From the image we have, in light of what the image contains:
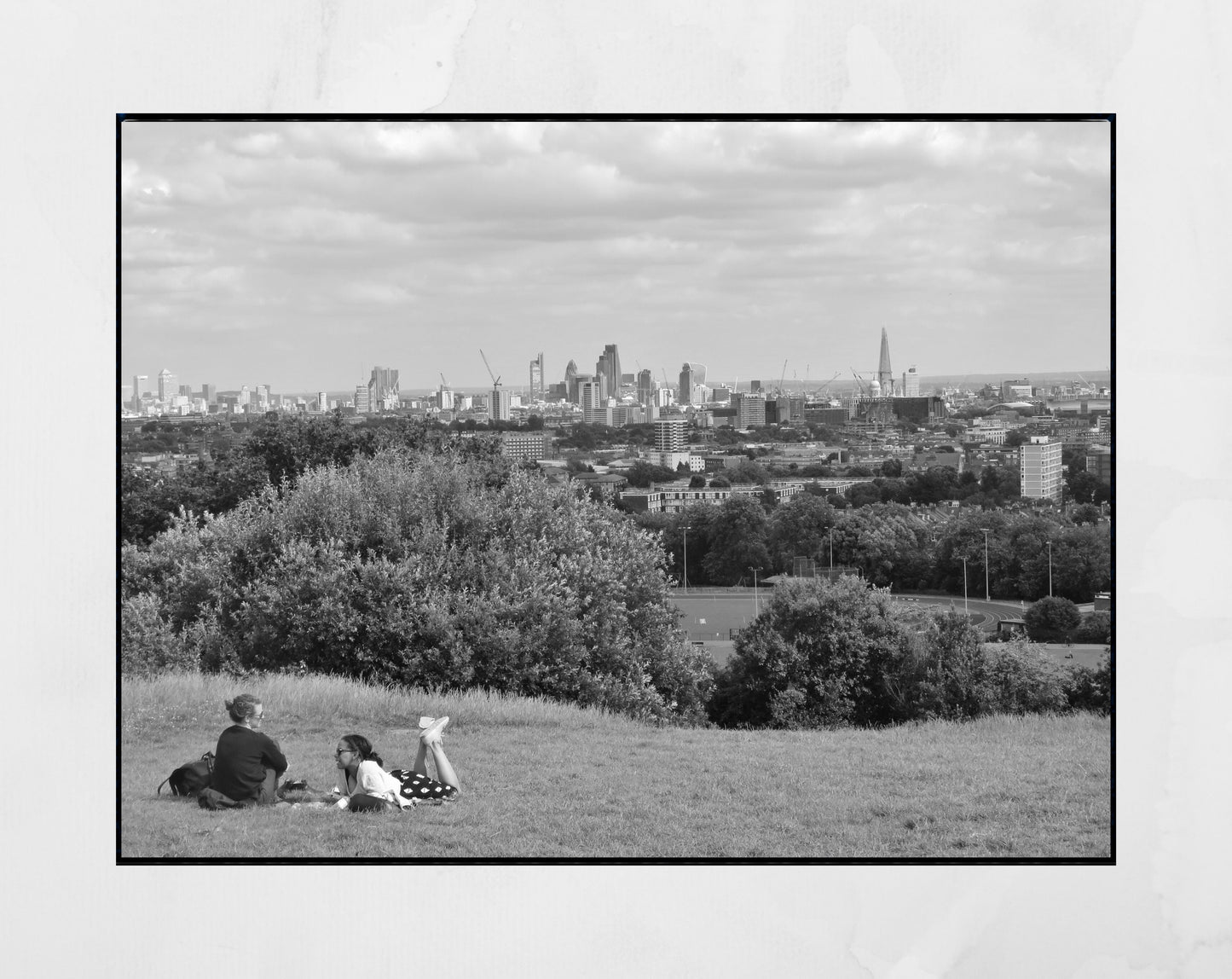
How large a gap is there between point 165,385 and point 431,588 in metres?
1.69

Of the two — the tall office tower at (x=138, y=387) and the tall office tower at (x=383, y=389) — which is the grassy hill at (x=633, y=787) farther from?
the tall office tower at (x=383, y=389)

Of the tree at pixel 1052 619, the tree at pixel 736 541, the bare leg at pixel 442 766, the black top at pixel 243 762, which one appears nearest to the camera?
the black top at pixel 243 762

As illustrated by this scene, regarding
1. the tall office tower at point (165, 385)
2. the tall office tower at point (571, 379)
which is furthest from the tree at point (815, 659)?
the tall office tower at point (165, 385)

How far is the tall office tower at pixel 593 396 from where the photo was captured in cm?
543

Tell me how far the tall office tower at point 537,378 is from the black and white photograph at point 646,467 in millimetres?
22

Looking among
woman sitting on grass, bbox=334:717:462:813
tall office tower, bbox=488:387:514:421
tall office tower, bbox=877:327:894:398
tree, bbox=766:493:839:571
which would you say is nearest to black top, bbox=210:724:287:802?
woman sitting on grass, bbox=334:717:462:813

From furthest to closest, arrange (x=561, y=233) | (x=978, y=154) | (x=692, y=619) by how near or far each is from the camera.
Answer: (x=692, y=619)
(x=561, y=233)
(x=978, y=154)

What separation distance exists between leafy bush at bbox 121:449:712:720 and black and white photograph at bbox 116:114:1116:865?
0.08ft

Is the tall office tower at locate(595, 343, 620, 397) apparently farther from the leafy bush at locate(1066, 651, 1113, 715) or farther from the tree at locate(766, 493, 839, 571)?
the leafy bush at locate(1066, 651, 1113, 715)

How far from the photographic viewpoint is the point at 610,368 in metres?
5.44
